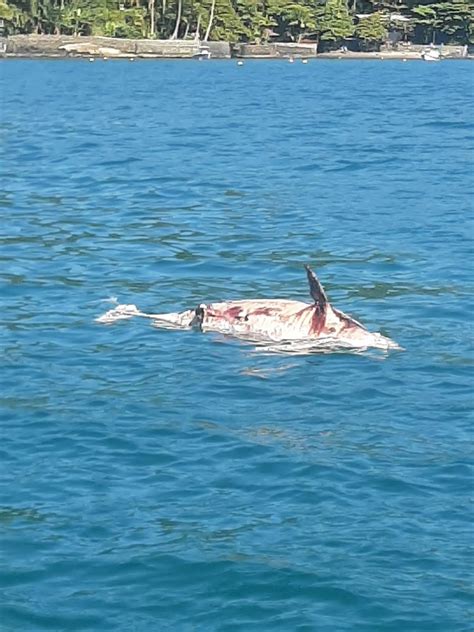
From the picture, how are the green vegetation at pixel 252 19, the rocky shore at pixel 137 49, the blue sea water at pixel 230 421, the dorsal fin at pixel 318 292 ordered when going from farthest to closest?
the green vegetation at pixel 252 19, the rocky shore at pixel 137 49, the dorsal fin at pixel 318 292, the blue sea water at pixel 230 421

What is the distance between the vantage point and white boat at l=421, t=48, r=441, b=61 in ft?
380

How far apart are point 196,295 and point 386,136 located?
2275 cm

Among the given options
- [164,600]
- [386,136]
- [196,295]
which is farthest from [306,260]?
[386,136]

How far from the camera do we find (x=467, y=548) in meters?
8.78

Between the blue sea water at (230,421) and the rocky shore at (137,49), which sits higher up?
the blue sea water at (230,421)

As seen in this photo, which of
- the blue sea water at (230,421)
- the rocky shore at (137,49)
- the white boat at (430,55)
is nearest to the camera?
the blue sea water at (230,421)

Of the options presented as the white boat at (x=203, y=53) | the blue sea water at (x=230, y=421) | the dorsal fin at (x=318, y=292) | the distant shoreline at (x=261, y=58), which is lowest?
the distant shoreline at (x=261, y=58)

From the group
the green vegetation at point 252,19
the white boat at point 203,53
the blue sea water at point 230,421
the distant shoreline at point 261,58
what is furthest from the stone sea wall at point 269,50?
the blue sea water at point 230,421

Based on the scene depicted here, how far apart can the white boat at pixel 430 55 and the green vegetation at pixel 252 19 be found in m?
5.67

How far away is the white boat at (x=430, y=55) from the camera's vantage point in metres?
116

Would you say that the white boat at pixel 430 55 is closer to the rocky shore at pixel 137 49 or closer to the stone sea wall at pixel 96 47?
the rocky shore at pixel 137 49

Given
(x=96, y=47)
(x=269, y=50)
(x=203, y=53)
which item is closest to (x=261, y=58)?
(x=269, y=50)

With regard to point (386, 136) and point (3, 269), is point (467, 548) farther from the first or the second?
point (386, 136)

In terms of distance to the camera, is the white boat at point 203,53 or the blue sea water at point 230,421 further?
the white boat at point 203,53
